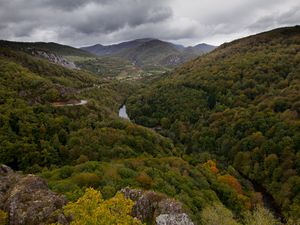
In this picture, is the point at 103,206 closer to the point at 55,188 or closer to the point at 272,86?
the point at 55,188

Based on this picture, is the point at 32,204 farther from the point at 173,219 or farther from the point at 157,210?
the point at 173,219

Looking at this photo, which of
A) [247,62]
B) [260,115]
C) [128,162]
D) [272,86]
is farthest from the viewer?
[247,62]

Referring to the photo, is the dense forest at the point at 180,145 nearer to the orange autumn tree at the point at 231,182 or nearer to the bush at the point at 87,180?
the bush at the point at 87,180

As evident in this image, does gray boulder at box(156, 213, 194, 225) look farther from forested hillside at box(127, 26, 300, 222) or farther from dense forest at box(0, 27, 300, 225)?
forested hillside at box(127, 26, 300, 222)

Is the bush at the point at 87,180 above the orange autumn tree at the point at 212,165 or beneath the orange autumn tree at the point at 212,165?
above

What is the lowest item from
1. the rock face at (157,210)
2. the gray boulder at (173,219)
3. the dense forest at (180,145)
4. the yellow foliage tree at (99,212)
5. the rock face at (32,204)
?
the dense forest at (180,145)

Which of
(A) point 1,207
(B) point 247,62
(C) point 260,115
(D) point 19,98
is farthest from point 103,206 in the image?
(B) point 247,62

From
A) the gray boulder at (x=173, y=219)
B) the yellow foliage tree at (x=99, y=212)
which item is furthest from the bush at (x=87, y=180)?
the yellow foliage tree at (x=99, y=212)

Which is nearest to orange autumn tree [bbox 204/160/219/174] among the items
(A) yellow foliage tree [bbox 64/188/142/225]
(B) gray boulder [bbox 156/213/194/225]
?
(B) gray boulder [bbox 156/213/194/225]
